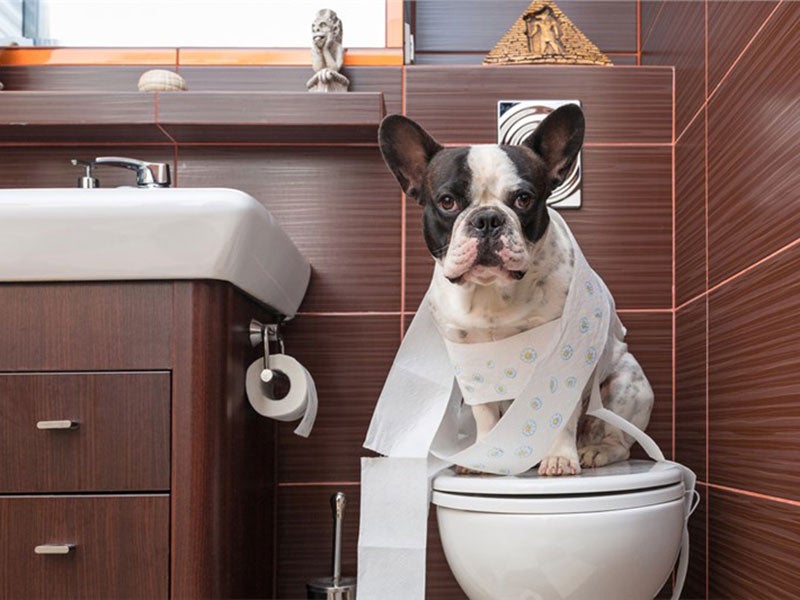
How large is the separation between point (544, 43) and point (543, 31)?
0.11 feet

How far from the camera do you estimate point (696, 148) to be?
2100 millimetres

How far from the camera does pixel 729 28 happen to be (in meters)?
1.80

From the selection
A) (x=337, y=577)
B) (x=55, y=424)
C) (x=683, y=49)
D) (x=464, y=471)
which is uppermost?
(x=683, y=49)

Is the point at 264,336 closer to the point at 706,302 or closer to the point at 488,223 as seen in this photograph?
the point at 488,223

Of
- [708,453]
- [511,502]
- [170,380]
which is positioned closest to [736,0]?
[708,453]

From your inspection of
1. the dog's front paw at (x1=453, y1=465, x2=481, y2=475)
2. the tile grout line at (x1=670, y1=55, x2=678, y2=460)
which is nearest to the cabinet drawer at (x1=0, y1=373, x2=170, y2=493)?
the dog's front paw at (x1=453, y1=465, x2=481, y2=475)

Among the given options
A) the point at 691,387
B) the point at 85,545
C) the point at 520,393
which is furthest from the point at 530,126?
the point at 85,545

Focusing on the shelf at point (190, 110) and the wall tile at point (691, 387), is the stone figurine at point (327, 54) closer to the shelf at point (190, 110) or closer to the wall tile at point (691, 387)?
the shelf at point (190, 110)

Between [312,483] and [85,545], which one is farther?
[312,483]

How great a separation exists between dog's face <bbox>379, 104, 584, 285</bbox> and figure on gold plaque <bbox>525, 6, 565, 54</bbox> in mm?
662

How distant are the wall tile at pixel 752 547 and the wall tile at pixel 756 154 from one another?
43 cm

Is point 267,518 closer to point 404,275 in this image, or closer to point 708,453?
point 404,275

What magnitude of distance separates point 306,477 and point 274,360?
1.59 feet

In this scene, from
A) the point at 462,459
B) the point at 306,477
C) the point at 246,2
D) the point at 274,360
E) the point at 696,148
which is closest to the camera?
the point at 462,459
